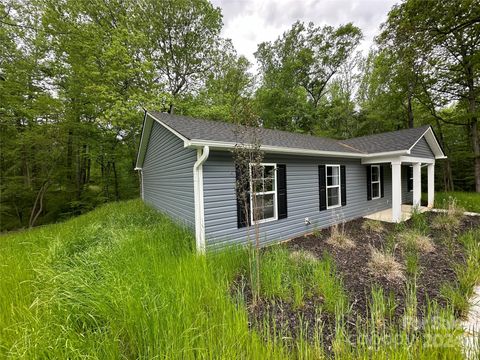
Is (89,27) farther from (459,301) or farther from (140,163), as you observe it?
(459,301)

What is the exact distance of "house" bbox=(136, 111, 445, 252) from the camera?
4.86 m

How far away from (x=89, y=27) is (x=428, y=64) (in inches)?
740

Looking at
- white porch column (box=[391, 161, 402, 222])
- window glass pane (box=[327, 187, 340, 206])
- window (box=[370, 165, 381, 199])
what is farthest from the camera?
window (box=[370, 165, 381, 199])

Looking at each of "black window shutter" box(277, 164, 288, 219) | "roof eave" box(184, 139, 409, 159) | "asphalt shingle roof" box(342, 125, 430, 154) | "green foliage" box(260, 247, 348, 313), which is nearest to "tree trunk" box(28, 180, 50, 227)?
"roof eave" box(184, 139, 409, 159)

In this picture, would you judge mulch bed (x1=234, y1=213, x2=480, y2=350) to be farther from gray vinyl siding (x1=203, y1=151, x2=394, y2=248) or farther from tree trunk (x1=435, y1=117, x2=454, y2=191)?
tree trunk (x1=435, y1=117, x2=454, y2=191)

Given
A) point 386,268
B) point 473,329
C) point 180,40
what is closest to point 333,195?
point 386,268

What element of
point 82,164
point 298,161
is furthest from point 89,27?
point 298,161

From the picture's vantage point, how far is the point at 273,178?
17.1 feet

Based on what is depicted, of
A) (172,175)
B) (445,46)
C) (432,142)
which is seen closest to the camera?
(172,175)

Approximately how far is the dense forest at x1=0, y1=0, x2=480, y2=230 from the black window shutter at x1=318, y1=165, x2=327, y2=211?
6.22 meters

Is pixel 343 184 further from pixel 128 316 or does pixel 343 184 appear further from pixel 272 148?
Result: pixel 128 316

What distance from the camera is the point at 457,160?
14.8 meters

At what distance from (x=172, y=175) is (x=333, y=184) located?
6.12 m

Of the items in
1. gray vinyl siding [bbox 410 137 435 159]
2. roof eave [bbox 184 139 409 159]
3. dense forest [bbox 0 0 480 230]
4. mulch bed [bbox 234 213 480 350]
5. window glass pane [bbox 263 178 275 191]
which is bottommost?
mulch bed [bbox 234 213 480 350]
